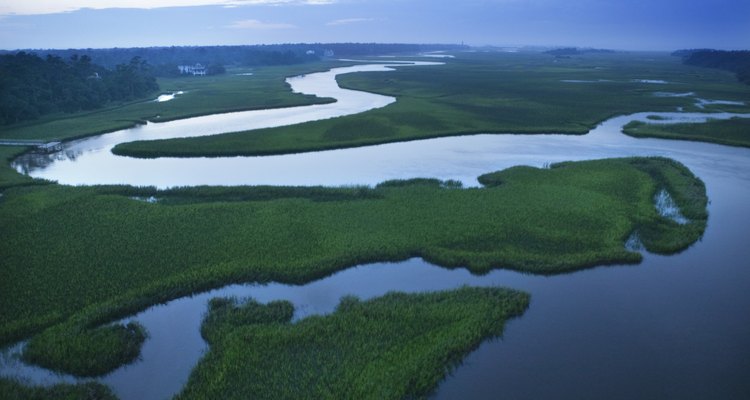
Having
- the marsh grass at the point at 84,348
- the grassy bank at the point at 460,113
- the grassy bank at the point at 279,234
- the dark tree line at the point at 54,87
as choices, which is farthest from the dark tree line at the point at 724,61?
the marsh grass at the point at 84,348

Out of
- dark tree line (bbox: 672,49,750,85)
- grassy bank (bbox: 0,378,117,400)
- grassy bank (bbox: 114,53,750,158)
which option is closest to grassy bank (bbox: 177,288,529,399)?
grassy bank (bbox: 0,378,117,400)

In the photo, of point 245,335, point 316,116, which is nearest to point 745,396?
point 245,335

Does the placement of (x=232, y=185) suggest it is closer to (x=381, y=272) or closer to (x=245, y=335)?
(x=381, y=272)

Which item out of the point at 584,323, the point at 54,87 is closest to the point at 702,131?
the point at 584,323

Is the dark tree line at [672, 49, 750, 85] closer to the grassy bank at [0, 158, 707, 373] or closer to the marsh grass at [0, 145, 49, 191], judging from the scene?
the grassy bank at [0, 158, 707, 373]

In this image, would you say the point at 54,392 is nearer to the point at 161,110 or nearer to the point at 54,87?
the point at 161,110

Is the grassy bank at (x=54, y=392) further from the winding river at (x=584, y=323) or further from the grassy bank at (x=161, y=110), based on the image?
the grassy bank at (x=161, y=110)
